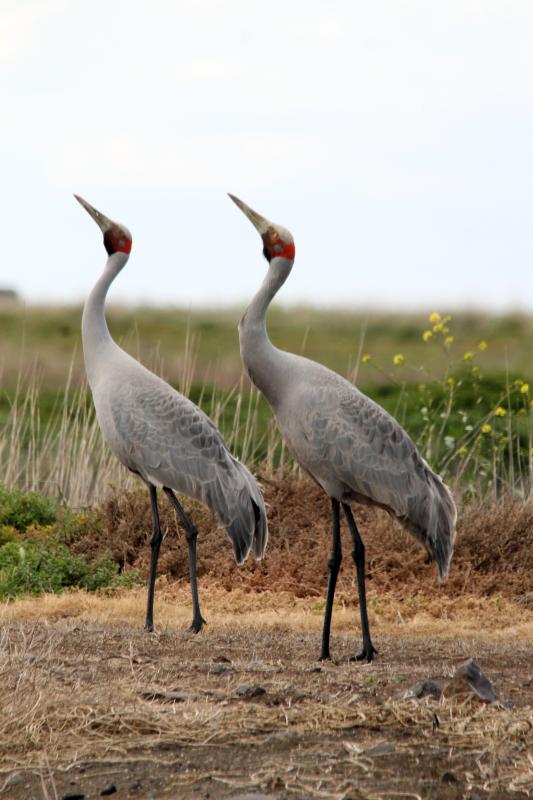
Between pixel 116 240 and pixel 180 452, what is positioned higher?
pixel 116 240

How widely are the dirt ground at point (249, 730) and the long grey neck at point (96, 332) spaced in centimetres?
233

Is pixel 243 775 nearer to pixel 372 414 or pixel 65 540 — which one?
pixel 372 414

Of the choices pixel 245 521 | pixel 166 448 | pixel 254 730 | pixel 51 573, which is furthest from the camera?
pixel 51 573

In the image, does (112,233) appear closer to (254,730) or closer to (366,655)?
(366,655)

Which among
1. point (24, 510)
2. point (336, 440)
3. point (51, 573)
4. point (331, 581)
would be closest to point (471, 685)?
point (331, 581)

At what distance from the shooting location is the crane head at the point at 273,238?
736 cm

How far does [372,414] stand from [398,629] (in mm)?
2080

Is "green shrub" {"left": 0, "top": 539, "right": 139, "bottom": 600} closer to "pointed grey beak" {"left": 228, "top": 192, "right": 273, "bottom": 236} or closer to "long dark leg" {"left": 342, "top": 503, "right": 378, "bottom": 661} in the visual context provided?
"long dark leg" {"left": 342, "top": 503, "right": 378, "bottom": 661}

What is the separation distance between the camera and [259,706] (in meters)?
5.18

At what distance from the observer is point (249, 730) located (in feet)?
16.1

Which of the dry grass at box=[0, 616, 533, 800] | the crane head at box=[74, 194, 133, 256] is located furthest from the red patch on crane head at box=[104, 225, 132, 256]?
the dry grass at box=[0, 616, 533, 800]

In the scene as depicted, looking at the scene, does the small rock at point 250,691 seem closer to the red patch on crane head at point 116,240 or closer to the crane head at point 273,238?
the crane head at point 273,238

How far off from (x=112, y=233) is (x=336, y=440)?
2.83 m

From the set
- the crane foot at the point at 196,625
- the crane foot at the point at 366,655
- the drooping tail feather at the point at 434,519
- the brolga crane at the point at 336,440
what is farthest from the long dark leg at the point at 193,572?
the drooping tail feather at the point at 434,519
